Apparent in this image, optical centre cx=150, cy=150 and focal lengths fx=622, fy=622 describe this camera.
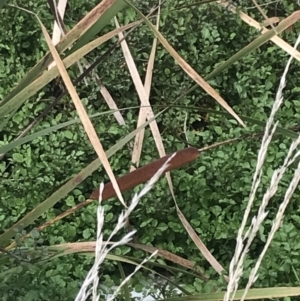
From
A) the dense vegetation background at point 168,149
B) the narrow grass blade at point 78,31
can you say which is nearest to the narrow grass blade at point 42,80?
the narrow grass blade at point 78,31

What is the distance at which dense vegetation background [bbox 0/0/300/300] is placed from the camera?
68.0 inches

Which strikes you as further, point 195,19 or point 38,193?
point 195,19

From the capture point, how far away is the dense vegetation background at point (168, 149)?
1.73 metres

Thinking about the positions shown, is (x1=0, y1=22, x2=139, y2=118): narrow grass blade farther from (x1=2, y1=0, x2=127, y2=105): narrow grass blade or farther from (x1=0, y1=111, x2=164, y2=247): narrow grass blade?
(x1=0, y1=111, x2=164, y2=247): narrow grass blade

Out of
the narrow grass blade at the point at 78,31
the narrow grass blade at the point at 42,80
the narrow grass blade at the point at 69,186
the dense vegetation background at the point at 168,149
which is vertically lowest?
the dense vegetation background at the point at 168,149

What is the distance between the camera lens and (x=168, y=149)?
2219 mm

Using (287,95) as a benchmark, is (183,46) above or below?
above

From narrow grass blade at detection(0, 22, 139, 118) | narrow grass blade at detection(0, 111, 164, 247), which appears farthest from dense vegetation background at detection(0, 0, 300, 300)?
narrow grass blade at detection(0, 22, 139, 118)

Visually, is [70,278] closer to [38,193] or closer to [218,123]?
[38,193]

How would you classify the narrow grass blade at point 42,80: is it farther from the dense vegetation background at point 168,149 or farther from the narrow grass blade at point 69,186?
the dense vegetation background at point 168,149

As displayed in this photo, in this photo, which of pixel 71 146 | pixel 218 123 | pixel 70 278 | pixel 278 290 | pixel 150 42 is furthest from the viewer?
pixel 150 42

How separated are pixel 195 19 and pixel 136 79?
1.03m

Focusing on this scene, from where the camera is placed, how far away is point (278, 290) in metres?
1.12

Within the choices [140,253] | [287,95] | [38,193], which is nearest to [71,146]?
[38,193]
